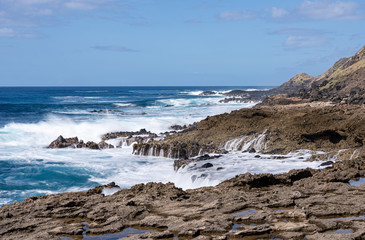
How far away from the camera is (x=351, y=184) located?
34.8 feet

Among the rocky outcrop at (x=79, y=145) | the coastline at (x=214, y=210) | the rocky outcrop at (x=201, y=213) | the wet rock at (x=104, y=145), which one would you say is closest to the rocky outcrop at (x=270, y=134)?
the wet rock at (x=104, y=145)

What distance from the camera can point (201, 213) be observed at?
836 centimetres

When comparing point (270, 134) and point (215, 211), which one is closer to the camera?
point (215, 211)

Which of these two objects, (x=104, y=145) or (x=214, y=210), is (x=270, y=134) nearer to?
(x=104, y=145)

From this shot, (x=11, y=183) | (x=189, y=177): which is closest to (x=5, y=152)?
(x=11, y=183)

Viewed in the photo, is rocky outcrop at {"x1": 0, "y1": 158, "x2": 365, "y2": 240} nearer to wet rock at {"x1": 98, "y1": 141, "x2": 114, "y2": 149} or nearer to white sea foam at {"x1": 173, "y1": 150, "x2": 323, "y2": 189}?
white sea foam at {"x1": 173, "y1": 150, "x2": 323, "y2": 189}

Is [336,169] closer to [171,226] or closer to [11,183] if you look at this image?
[171,226]

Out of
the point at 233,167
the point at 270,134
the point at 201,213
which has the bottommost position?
the point at 233,167

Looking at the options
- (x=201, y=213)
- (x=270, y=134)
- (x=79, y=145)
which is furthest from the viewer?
(x=79, y=145)

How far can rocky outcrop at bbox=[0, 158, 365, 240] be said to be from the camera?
7246 mm

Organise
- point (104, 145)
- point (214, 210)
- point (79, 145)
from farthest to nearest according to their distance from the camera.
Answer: point (79, 145) → point (104, 145) → point (214, 210)

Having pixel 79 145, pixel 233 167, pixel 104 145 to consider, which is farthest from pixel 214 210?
pixel 79 145

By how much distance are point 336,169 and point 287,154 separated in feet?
16.6

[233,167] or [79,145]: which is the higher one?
[233,167]
